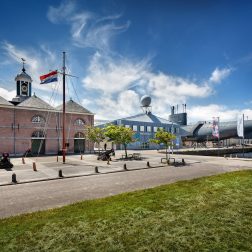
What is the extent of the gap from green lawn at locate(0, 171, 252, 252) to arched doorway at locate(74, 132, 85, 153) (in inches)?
1311

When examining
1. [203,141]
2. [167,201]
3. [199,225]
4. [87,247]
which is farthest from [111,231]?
[203,141]

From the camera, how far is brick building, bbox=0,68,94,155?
36.0 meters

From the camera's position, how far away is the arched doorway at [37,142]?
1515 inches

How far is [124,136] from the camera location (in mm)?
32719

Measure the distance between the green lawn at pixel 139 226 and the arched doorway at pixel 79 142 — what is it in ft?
109

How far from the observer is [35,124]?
127 feet

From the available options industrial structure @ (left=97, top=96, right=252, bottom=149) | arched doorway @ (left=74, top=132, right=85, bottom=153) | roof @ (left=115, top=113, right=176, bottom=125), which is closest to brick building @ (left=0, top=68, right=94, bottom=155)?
arched doorway @ (left=74, top=132, right=85, bottom=153)

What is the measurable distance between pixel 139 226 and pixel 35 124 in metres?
35.5

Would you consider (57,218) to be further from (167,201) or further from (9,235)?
(167,201)

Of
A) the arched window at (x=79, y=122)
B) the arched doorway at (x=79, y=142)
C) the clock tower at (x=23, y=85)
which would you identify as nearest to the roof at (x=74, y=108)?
the arched window at (x=79, y=122)

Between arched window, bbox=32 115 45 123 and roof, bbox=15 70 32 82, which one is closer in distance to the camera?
arched window, bbox=32 115 45 123

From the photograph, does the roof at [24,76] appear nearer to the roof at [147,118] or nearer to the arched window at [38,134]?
the arched window at [38,134]

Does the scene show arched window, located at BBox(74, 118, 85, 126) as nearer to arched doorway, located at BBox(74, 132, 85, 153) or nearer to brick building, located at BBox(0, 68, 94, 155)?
brick building, located at BBox(0, 68, 94, 155)

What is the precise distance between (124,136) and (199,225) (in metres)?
25.4
